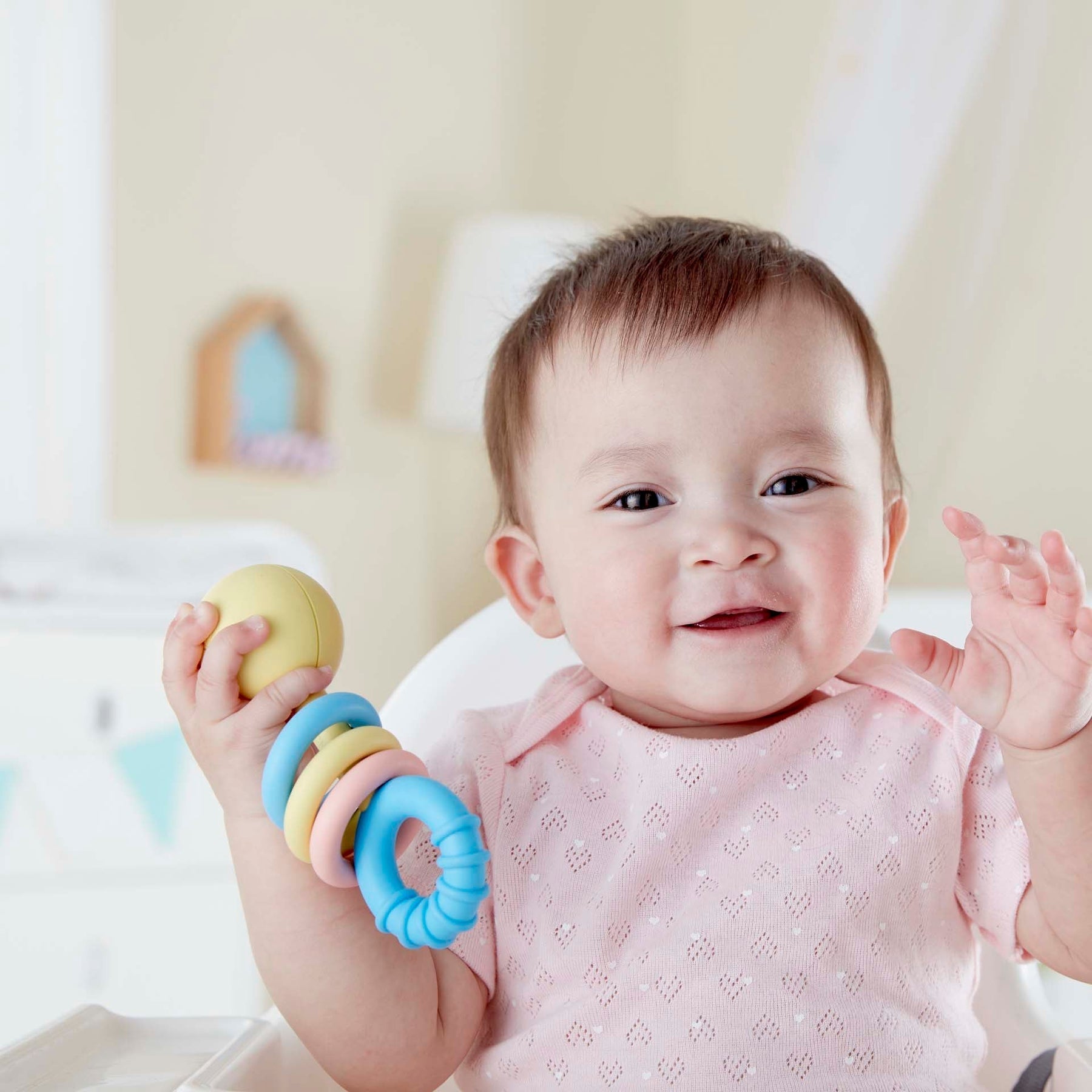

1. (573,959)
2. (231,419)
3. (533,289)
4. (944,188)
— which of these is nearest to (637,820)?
(573,959)

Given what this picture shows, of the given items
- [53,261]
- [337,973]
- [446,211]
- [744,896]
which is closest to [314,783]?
[337,973]

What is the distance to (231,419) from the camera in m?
2.11

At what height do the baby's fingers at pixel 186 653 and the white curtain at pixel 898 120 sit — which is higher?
the white curtain at pixel 898 120

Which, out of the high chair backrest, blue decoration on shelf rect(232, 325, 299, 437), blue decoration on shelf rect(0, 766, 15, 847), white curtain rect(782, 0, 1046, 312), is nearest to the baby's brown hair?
the high chair backrest

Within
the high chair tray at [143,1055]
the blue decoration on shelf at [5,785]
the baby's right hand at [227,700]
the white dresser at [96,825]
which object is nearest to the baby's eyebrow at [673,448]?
the baby's right hand at [227,700]

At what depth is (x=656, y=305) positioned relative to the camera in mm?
735

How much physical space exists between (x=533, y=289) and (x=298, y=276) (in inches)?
56.0

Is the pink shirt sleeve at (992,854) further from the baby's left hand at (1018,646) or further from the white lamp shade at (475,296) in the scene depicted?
the white lamp shade at (475,296)

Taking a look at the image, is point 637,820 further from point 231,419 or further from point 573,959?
point 231,419

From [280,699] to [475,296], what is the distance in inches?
66.0

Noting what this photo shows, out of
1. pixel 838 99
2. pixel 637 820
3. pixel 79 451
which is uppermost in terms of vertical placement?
pixel 838 99

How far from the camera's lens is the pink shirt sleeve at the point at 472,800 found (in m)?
0.68

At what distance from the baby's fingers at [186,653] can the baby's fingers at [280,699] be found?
35 mm

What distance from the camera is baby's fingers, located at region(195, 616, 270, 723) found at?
567mm
